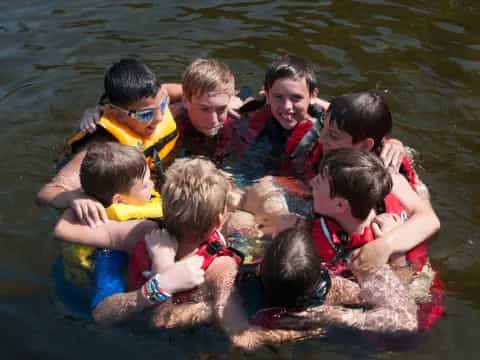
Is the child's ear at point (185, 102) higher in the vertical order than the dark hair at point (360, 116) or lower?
lower

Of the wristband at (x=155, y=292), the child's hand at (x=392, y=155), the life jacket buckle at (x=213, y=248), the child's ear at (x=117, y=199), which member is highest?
the child's hand at (x=392, y=155)

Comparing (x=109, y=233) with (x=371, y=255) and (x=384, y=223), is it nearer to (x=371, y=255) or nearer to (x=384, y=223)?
(x=371, y=255)

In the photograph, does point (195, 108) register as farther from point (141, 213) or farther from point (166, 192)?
point (166, 192)

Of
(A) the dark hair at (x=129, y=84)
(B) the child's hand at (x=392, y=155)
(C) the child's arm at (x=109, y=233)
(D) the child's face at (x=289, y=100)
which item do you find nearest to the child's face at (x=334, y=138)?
(B) the child's hand at (x=392, y=155)

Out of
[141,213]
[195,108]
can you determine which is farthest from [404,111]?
[141,213]

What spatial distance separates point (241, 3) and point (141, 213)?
6.18 m

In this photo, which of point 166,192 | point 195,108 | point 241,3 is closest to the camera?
point 166,192

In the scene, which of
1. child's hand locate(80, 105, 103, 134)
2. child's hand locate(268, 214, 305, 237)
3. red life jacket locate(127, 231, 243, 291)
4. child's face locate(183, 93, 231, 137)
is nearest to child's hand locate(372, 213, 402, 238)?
child's hand locate(268, 214, 305, 237)

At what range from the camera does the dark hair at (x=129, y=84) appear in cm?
579

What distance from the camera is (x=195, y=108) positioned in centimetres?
637

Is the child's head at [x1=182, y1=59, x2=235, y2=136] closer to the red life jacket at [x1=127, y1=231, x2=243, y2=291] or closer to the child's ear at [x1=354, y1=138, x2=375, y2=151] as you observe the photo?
the child's ear at [x1=354, y1=138, x2=375, y2=151]

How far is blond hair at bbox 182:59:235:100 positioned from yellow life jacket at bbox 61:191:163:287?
150 centimetres

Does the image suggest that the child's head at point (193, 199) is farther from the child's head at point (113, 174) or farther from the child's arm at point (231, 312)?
the child's head at point (113, 174)

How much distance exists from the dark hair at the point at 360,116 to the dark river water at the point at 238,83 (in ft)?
3.95
